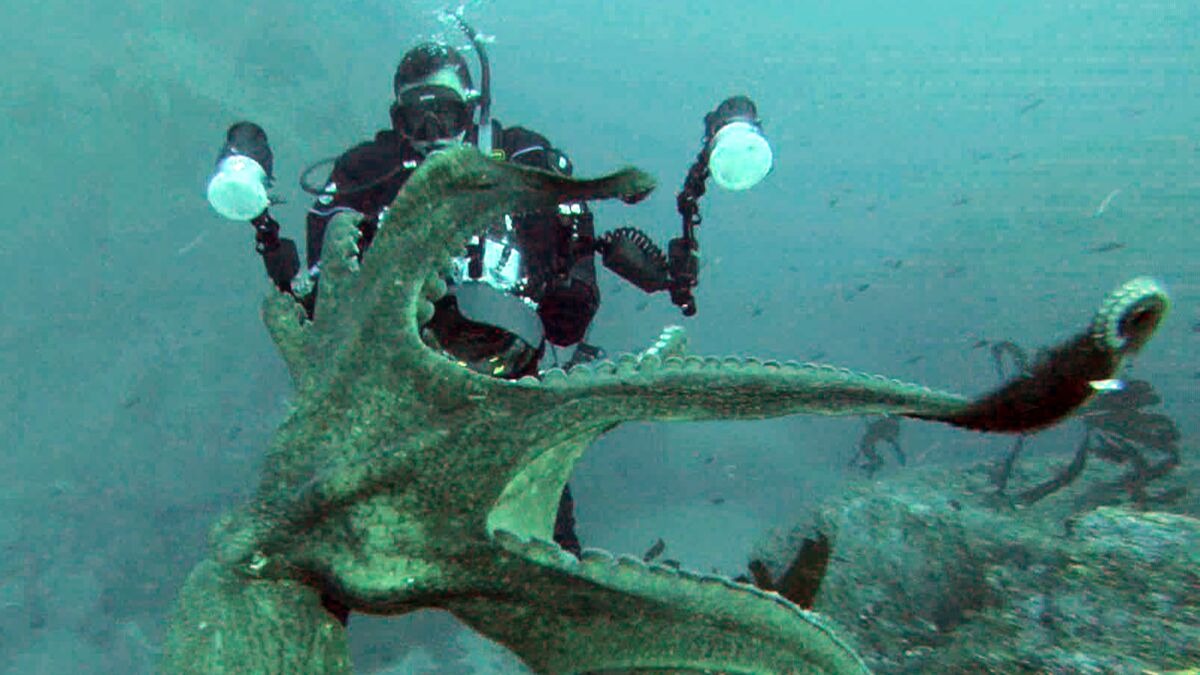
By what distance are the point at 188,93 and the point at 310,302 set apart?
2177 cm

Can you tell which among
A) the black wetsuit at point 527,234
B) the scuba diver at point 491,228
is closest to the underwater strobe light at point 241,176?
the scuba diver at point 491,228

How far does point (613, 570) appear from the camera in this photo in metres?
1.83

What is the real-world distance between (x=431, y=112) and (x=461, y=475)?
3266 millimetres

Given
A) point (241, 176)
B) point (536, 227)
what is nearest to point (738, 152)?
point (536, 227)

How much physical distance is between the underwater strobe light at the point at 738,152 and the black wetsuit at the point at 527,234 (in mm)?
1021

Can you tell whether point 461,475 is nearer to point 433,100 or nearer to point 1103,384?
point 1103,384

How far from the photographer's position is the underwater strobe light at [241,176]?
3.79 meters

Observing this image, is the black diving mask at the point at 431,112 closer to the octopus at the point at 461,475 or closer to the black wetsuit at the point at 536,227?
the black wetsuit at the point at 536,227

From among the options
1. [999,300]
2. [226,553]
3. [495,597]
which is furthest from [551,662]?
[999,300]

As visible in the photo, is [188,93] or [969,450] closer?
[188,93]

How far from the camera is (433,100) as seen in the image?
14.8 feet

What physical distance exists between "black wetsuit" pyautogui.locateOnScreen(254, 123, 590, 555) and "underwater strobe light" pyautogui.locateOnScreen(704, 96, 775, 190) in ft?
3.35

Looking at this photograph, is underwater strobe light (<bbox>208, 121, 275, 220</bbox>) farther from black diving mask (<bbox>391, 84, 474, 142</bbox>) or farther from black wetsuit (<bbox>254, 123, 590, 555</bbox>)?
black diving mask (<bbox>391, 84, 474, 142</bbox>)

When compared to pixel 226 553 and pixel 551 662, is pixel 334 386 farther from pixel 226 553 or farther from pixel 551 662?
pixel 551 662
